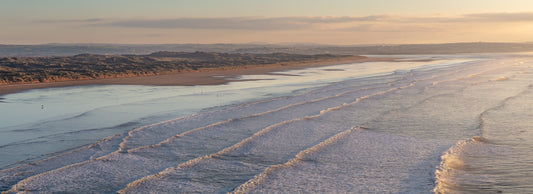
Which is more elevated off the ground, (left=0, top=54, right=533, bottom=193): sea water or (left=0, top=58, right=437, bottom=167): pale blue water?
(left=0, top=54, right=533, bottom=193): sea water

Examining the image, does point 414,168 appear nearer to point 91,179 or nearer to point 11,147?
point 91,179

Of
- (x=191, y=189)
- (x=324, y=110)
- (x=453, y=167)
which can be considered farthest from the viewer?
(x=324, y=110)

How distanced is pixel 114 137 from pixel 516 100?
1268 cm

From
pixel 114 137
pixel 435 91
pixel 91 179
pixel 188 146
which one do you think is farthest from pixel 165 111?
pixel 435 91

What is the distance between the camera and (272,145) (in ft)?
30.5

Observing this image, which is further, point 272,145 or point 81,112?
point 81,112

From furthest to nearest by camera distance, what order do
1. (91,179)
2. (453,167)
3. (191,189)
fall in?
(453,167)
(91,179)
(191,189)

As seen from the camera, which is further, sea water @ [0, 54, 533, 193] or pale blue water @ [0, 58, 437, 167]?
pale blue water @ [0, 58, 437, 167]

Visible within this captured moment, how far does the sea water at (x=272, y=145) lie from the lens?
266 inches

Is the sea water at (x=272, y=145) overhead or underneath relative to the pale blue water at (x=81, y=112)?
overhead

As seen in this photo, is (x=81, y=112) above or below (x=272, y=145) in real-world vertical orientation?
below

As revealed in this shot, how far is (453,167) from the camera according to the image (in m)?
7.50

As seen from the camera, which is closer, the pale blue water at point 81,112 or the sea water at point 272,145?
the sea water at point 272,145

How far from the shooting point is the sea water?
676 cm
